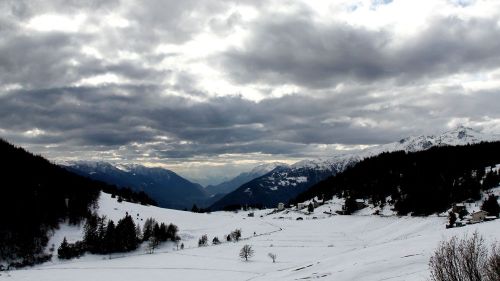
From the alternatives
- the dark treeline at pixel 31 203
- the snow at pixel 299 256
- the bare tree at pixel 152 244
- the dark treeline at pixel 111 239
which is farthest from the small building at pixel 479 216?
the dark treeline at pixel 31 203

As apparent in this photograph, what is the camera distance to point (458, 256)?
31.2 metres

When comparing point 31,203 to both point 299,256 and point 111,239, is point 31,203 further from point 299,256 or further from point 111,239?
point 299,256

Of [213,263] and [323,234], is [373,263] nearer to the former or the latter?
[213,263]

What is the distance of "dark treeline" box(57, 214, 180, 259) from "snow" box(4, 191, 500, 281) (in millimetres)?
3132

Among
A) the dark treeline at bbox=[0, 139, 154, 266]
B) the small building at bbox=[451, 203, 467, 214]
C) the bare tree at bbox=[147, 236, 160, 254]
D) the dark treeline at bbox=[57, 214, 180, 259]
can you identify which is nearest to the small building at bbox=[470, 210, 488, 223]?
the small building at bbox=[451, 203, 467, 214]

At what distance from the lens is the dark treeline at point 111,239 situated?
12875cm

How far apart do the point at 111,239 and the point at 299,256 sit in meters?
65.9

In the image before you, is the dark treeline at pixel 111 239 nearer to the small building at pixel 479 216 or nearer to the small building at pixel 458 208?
the small building at pixel 479 216

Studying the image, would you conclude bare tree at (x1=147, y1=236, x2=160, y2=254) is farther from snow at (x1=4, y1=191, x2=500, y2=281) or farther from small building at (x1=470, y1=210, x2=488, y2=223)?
small building at (x1=470, y1=210, x2=488, y2=223)

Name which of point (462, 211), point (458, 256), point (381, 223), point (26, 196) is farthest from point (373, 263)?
point (26, 196)

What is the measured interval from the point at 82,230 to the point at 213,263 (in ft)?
236

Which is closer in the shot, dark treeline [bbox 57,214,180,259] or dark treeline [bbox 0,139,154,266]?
dark treeline [bbox 0,139,154,266]

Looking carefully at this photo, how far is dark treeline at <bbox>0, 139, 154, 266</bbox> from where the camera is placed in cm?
12269

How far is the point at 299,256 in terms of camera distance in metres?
112
